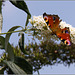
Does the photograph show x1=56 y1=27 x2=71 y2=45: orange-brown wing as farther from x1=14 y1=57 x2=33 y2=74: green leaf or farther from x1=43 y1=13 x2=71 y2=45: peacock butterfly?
x1=14 y1=57 x2=33 y2=74: green leaf

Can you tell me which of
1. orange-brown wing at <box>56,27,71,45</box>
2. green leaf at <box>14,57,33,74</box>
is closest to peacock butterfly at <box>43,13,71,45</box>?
orange-brown wing at <box>56,27,71,45</box>

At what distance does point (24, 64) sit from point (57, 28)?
310 mm

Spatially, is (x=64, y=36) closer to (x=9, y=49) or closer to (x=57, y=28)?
(x=57, y=28)

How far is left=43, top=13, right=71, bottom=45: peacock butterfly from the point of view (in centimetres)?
119

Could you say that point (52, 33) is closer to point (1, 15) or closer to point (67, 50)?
point (1, 15)

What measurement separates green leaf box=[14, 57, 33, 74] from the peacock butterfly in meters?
0.26

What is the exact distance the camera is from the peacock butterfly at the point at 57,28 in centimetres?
119

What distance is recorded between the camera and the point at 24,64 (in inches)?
47.4

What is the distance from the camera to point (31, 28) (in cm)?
122

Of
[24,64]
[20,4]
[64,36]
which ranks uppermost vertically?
[20,4]

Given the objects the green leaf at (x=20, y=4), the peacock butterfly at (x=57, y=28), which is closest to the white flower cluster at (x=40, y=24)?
the peacock butterfly at (x=57, y=28)

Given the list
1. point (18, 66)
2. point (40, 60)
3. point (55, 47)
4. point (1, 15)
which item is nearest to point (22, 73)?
Answer: point (18, 66)

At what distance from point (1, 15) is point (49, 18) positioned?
1.03 ft

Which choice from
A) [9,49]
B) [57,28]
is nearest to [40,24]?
[57,28]
